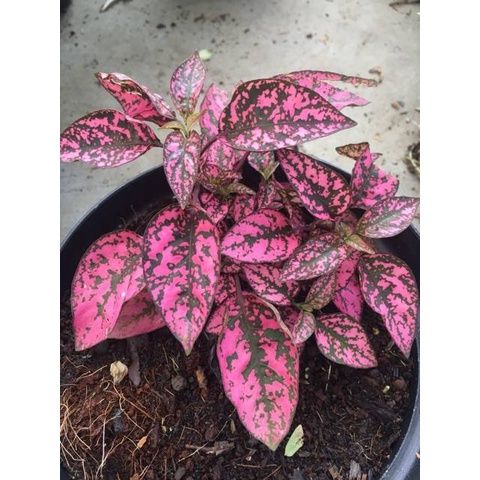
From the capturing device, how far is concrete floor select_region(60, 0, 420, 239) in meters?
1.54

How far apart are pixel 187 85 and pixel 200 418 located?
1.68 feet

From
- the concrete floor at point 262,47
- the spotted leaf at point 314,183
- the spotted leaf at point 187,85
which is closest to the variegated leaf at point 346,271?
the spotted leaf at point 314,183

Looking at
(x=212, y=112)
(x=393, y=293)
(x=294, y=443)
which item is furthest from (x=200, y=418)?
(x=212, y=112)

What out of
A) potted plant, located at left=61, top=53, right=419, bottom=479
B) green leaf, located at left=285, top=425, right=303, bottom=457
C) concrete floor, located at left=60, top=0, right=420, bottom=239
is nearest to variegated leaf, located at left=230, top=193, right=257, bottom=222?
potted plant, located at left=61, top=53, right=419, bottom=479

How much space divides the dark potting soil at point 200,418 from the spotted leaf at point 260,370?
0.11 metres

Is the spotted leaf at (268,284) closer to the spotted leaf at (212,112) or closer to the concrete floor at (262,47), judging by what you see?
the spotted leaf at (212,112)

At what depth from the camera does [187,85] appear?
763 millimetres

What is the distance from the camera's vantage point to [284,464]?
863mm

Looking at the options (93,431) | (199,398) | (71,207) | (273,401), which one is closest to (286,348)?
(273,401)

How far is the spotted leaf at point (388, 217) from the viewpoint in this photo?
76 centimetres

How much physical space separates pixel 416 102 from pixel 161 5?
31.0 inches

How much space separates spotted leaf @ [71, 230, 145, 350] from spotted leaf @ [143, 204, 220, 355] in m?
0.10

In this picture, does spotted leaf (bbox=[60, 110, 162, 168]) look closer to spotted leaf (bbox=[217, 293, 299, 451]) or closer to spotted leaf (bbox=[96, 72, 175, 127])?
spotted leaf (bbox=[96, 72, 175, 127])

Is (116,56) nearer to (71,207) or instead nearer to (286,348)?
(71,207)
